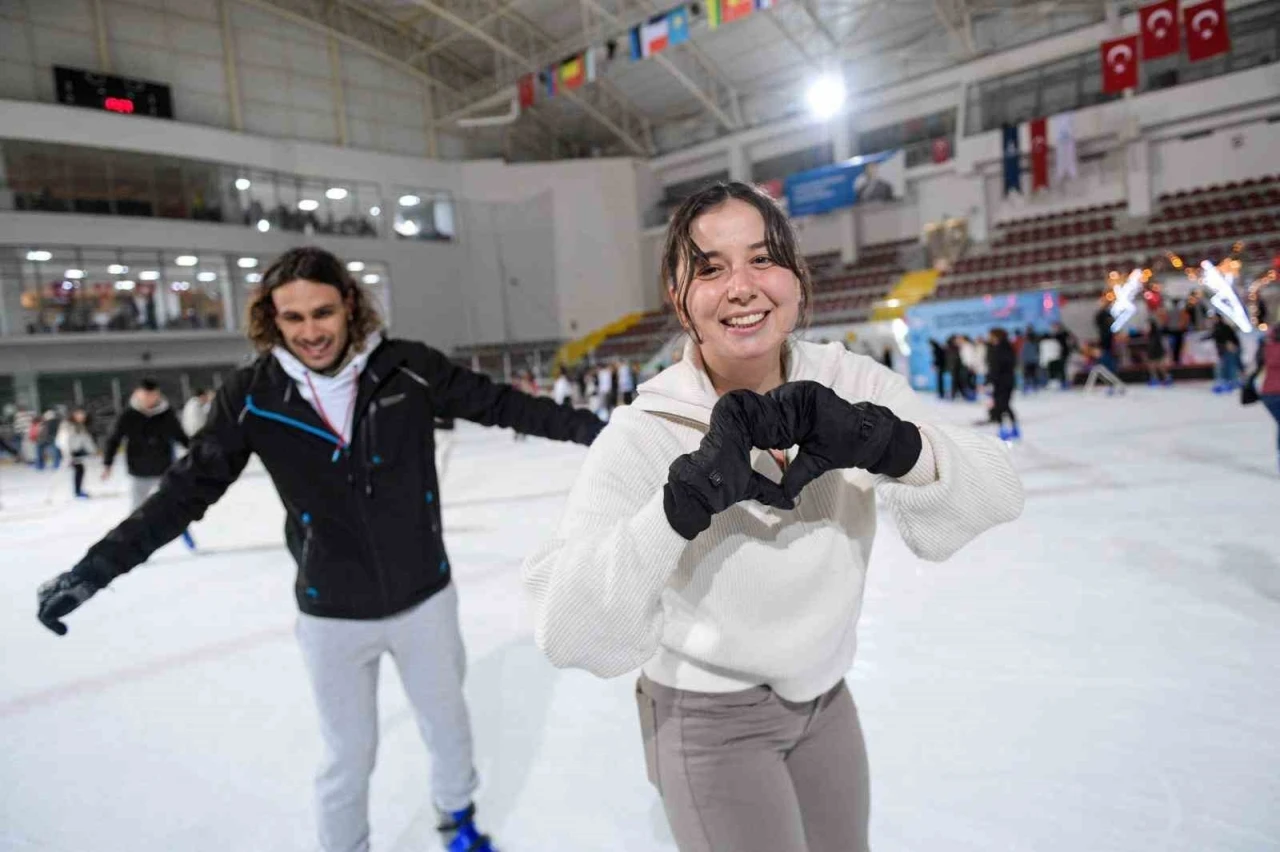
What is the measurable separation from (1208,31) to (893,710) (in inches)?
603

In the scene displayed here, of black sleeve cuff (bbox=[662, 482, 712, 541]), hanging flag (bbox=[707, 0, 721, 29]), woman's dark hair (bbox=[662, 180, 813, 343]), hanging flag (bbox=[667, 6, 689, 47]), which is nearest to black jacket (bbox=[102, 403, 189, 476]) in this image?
woman's dark hair (bbox=[662, 180, 813, 343])

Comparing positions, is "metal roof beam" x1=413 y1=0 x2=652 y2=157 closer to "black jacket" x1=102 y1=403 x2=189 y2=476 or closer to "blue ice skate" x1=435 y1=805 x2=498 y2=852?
"black jacket" x1=102 y1=403 x2=189 y2=476

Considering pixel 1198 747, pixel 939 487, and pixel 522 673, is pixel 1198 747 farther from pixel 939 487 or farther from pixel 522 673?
pixel 522 673

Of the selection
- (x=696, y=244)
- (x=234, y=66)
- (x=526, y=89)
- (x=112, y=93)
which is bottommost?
(x=696, y=244)

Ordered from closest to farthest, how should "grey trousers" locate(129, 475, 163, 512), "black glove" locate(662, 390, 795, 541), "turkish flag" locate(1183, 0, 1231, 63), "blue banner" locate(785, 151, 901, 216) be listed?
"black glove" locate(662, 390, 795, 541) → "grey trousers" locate(129, 475, 163, 512) → "turkish flag" locate(1183, 0, 1231, 63) → "blue banner" locate(785, 151, 901, 216)

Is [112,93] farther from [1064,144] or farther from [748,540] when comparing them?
[1064,144]

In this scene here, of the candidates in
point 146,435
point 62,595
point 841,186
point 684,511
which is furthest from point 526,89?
point 684,511

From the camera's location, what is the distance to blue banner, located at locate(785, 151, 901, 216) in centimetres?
1897

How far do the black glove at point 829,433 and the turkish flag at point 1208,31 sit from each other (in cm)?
1564

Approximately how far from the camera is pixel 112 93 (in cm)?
1598

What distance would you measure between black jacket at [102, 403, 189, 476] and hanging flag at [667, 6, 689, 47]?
11.2m

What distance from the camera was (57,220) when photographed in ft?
51.5

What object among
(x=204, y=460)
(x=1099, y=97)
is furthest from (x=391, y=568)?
(x=1099, y=97)

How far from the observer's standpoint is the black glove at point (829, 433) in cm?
81
